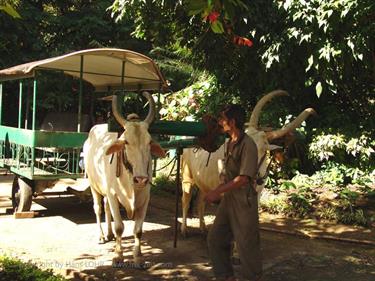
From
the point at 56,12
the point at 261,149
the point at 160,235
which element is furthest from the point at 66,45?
the point at 261,149

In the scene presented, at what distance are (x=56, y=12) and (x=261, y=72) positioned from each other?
34.3 feet

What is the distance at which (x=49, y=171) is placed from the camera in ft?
27.1

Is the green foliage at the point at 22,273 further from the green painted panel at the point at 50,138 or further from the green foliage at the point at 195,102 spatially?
the green foliage at the point at 195,102

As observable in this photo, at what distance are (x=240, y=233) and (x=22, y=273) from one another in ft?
6.71

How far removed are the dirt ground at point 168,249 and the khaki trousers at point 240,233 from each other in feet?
2.66

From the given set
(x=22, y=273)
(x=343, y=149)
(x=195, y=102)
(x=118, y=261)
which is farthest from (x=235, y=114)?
(x=195, y=102)

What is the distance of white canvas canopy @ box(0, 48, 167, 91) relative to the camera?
746cm

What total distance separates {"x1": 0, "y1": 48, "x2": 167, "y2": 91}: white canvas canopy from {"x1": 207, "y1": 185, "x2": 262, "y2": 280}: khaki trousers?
12.7 feet

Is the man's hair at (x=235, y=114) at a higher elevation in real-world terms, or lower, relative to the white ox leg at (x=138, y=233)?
higher

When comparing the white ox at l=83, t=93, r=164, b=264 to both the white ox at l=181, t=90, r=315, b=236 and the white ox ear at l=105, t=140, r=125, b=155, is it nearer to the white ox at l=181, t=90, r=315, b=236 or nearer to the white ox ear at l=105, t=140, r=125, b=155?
the white ox ear at l=105, t=140, r=125, b=155

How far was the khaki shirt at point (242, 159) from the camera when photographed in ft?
13.6

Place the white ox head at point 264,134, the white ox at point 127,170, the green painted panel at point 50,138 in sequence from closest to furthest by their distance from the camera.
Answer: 1. the white ox head at point 264,134
2. the white ox at point 127,170
3. the green painted panel at point 50,138

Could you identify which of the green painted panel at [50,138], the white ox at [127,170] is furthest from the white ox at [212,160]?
the green painted panel at [50,138]

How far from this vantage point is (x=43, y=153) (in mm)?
8547
